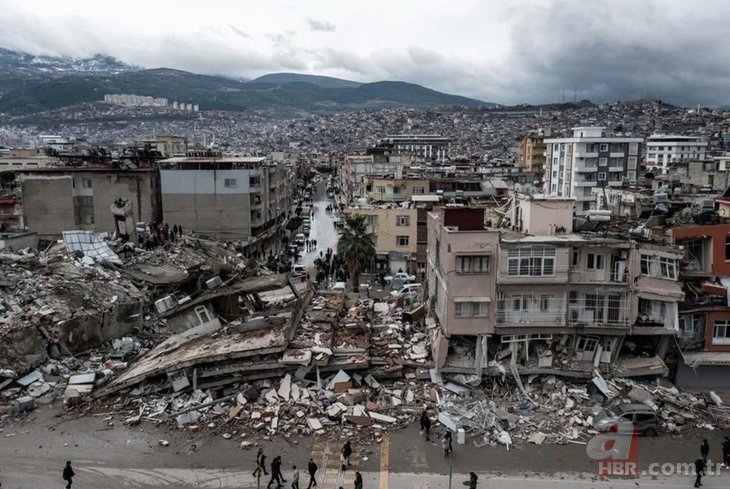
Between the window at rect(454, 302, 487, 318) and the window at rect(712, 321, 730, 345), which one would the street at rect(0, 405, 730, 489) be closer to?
the window at rect(712, 321, 730, 345)

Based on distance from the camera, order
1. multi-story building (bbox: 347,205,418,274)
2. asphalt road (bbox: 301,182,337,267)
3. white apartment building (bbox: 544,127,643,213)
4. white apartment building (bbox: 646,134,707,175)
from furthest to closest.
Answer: white apartment building (bbox: 646,134,707,175)
white apartment building (bbox: 544,127,643,213)
asphalt road (bbox: 301,182,337,267)
multi-story building (bbox: 347,205,418,274)

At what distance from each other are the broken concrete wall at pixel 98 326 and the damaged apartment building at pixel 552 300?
14.8 m

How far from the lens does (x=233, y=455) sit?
56.6 feet

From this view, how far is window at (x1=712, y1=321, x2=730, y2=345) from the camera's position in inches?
876

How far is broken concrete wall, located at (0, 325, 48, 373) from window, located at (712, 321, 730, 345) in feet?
87.1

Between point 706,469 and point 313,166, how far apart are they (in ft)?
520

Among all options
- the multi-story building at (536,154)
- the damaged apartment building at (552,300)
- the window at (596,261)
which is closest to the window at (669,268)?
the damaged apartment building at (552,300)

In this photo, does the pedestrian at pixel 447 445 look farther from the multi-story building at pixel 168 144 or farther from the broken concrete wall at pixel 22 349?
the multi-story building at pixel 168 144

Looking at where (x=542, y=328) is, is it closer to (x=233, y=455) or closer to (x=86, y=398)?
(x=233, y=455)

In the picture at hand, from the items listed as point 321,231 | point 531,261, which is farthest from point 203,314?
point 321,231

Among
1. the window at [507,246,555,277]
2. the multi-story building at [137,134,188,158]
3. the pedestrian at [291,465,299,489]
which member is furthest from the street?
the multi-story building at [137,134,188,158]

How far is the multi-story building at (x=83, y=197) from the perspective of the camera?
42.7m

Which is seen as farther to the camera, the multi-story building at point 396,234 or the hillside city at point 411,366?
the multi-story building at point 396,234

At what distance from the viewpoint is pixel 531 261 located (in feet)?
69.1
